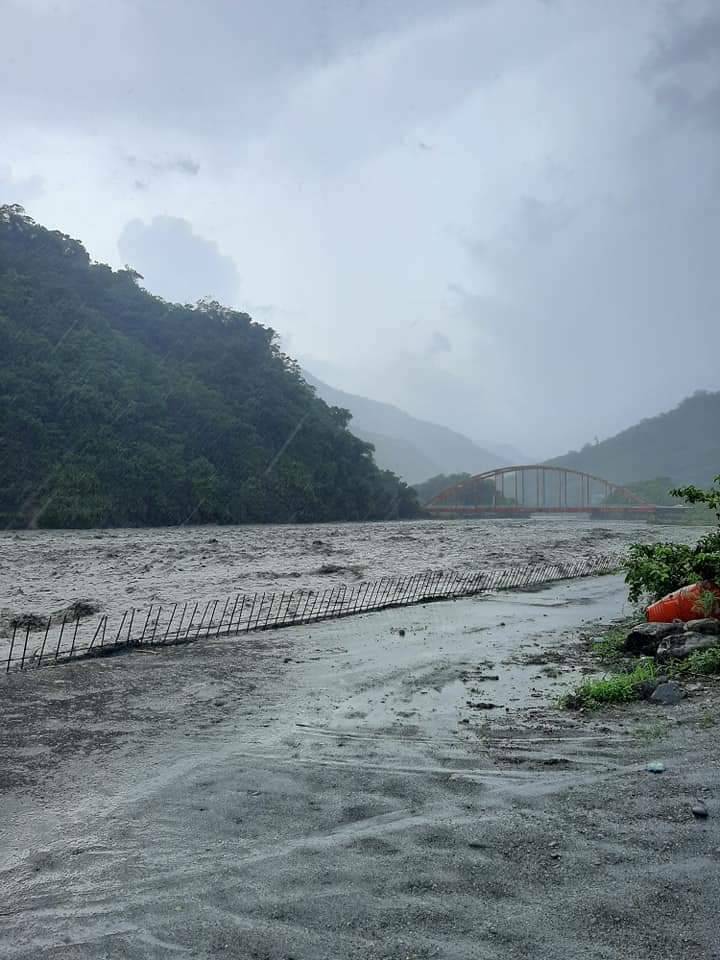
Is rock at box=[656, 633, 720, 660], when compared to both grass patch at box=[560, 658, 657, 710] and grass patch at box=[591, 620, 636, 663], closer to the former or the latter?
grass patch at box=[591, 620, 636, 663]

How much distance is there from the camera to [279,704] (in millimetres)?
9992

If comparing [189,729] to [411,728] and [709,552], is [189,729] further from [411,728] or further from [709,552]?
[709,552]

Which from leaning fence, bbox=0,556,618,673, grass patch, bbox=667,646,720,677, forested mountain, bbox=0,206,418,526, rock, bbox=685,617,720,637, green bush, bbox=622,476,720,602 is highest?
forested mountain, bbox=0,206,418,526

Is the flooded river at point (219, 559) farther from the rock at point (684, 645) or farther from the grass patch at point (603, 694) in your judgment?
the rock at point (684, 645)

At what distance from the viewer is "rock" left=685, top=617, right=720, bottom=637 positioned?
38.8 ft

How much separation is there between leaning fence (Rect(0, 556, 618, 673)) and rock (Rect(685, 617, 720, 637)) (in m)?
7.98

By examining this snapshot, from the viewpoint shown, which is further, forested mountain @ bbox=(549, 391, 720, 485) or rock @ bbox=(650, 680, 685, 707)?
forested mountain @ bbox=(549, 391, 720, 485)

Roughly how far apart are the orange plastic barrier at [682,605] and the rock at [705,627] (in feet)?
2.77

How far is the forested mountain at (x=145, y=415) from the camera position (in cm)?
5212

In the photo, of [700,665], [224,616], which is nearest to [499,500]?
[224,616]

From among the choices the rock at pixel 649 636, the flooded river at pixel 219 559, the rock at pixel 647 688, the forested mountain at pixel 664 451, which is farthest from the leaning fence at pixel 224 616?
the forested mountain at pixel 664 451

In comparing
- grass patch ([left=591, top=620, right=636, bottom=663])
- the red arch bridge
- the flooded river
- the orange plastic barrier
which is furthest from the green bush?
the red arch bridge

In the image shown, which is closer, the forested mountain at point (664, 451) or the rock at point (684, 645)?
the rock at point (684, 645)

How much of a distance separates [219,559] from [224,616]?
15024 millimetres
